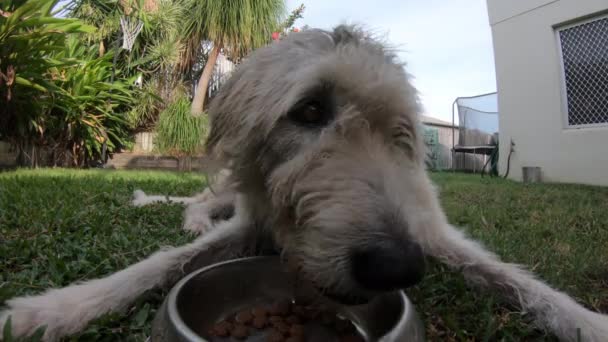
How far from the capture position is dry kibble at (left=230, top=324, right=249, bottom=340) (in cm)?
139

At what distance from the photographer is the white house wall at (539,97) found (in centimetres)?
829

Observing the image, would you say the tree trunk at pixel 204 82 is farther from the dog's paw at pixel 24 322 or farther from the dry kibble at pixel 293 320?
the dry kibble at pixel 293 320

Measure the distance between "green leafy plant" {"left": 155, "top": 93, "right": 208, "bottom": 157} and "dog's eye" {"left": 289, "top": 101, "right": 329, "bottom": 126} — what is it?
25.4 feet

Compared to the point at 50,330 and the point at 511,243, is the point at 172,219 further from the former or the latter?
the point at 511,243

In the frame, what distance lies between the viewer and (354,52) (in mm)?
1755

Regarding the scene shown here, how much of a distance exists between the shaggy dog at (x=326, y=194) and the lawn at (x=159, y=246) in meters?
0.12

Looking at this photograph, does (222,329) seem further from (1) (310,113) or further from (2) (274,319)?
(1) (310,113)

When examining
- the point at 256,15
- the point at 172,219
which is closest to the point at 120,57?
the point at 256,15

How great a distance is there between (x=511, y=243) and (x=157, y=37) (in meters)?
10.9

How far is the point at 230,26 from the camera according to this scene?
1082cm

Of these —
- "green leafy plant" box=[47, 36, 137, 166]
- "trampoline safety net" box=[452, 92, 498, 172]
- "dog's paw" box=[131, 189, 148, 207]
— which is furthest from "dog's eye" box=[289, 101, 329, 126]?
"trampoline safety net" box=[452, 92, 498, 172]

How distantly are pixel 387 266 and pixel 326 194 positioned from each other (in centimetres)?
36

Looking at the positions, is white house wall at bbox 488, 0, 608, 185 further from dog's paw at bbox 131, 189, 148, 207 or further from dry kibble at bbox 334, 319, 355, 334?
dry kibble at bbox 334, 319, 355, 334

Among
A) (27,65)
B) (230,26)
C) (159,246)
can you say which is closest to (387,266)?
(159,246)
